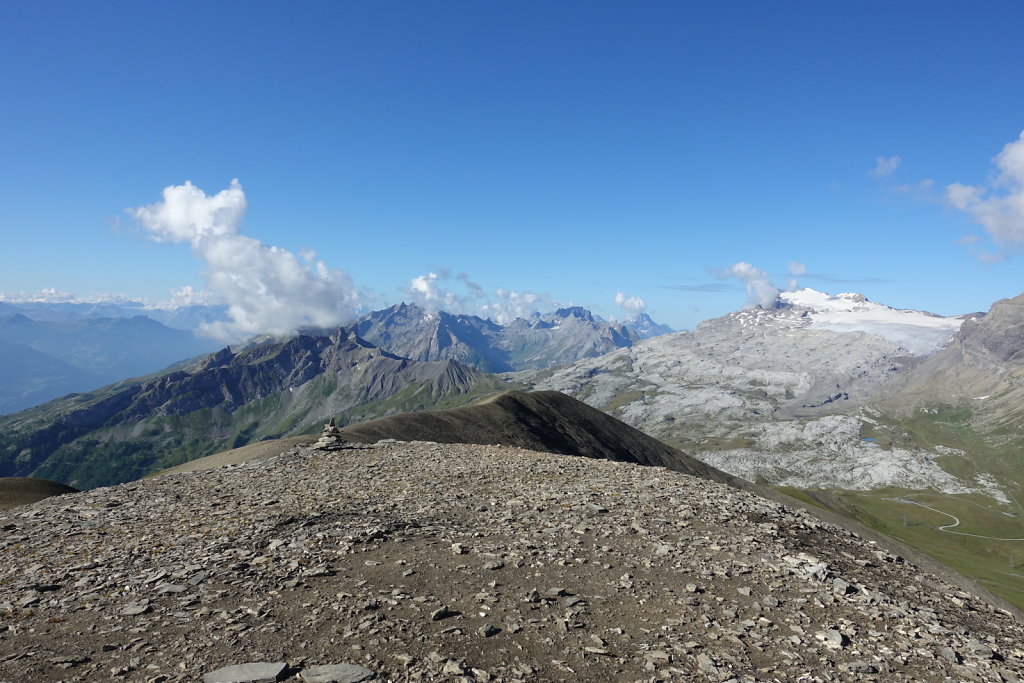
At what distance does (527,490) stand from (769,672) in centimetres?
1545

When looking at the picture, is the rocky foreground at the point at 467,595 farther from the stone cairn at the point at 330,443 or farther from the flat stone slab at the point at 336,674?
the stone cairn at the point at 330,443

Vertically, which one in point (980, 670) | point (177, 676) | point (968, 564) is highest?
point (177, 676)

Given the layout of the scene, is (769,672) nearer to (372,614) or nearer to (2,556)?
(372,614)

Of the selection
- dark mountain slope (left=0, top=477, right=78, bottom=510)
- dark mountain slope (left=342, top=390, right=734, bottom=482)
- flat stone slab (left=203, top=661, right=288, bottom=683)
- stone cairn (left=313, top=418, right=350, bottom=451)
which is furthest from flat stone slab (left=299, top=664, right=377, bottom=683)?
dark mountain slope (left=342, top=390, right=734, bottom=482)

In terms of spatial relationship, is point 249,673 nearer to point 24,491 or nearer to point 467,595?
point 467,595

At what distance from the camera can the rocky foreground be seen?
11164 millimetres

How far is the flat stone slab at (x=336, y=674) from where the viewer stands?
10.0 meters

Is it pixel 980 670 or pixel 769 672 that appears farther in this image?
pixel 980 670

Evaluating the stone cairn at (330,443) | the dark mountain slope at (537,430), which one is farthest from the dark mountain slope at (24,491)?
the dark mountain slope at (537,430)

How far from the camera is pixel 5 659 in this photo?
1065 cm

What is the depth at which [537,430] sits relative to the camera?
97.1 meters

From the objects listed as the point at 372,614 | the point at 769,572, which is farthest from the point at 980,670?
the point at 372,614

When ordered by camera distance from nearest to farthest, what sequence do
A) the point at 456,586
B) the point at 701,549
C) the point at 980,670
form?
the point at 980,670, the point at 456,586, the point at 701,549

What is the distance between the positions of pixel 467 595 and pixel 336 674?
4.68 metres
